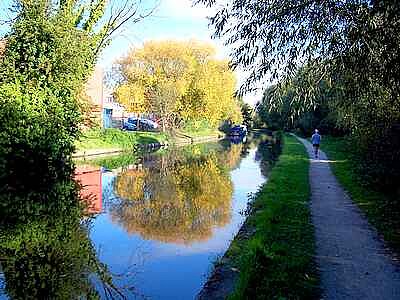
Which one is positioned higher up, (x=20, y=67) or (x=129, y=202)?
(x=20, y=67)

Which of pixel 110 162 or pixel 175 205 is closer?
pixel 175 205

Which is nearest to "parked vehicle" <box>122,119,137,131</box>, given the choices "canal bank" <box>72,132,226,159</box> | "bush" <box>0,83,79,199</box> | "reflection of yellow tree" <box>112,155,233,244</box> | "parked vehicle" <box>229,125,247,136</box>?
"canal bank" <box>72,132,226,159</box>

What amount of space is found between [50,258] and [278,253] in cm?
392

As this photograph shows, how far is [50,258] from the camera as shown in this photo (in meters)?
8.50

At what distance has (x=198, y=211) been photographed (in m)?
13.9

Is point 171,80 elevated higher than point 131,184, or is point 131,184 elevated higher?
point 171,80

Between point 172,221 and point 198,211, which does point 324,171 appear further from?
point 172,221

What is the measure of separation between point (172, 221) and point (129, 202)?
10.3ft

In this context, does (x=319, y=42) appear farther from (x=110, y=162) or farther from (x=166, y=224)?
(x=110, y=162)

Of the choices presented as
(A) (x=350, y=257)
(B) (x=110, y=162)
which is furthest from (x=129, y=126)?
(A) (x=350, y=257)

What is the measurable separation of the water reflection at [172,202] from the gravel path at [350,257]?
2.78 m

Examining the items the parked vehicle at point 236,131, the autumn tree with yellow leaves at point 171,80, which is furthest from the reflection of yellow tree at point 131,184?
the parked vehicle at point 236,131

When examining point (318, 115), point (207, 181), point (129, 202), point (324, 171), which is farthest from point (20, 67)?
point (318, 115)

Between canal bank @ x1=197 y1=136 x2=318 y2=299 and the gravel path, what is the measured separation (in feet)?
0.71
